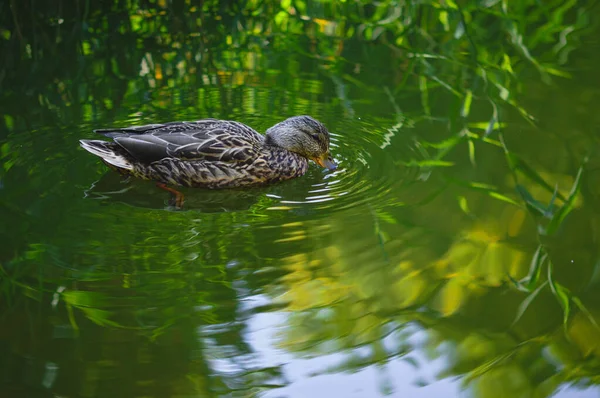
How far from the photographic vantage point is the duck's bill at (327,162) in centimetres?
599

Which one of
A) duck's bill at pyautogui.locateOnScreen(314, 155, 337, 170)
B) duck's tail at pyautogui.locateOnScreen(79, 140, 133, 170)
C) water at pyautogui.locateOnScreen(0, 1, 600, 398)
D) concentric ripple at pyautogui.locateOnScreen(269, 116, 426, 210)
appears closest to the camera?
water at pyautogui.locateOnScreen(0, 1, 600, 398)

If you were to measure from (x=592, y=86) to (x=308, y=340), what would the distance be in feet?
13.8

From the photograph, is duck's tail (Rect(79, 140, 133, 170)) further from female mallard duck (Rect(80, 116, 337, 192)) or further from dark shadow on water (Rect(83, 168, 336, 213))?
dark shadow on water (Rect(83, 168, 336, 213))

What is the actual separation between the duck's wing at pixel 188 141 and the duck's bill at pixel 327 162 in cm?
44

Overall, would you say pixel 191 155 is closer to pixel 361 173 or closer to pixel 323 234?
pixel 361 173

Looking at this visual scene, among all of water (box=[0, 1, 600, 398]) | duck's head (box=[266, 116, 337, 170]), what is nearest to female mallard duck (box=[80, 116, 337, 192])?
duck's head (box=[266, 116, 337, 170])

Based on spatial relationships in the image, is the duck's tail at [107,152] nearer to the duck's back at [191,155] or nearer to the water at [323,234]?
the duck's back at [191,155]

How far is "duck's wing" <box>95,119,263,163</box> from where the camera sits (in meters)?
5.81

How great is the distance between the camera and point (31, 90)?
23.9 ft

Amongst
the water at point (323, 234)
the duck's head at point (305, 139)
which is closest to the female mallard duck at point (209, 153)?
the duck's head at point (305, 139)

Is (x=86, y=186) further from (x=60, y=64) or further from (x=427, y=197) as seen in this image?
(x=60, y=64)

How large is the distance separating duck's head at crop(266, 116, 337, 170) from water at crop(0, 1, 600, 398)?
0.44 feet

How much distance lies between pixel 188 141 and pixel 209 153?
0.55 ft

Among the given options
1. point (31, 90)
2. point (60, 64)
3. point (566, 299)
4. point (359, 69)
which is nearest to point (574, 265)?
point (566, 299)
